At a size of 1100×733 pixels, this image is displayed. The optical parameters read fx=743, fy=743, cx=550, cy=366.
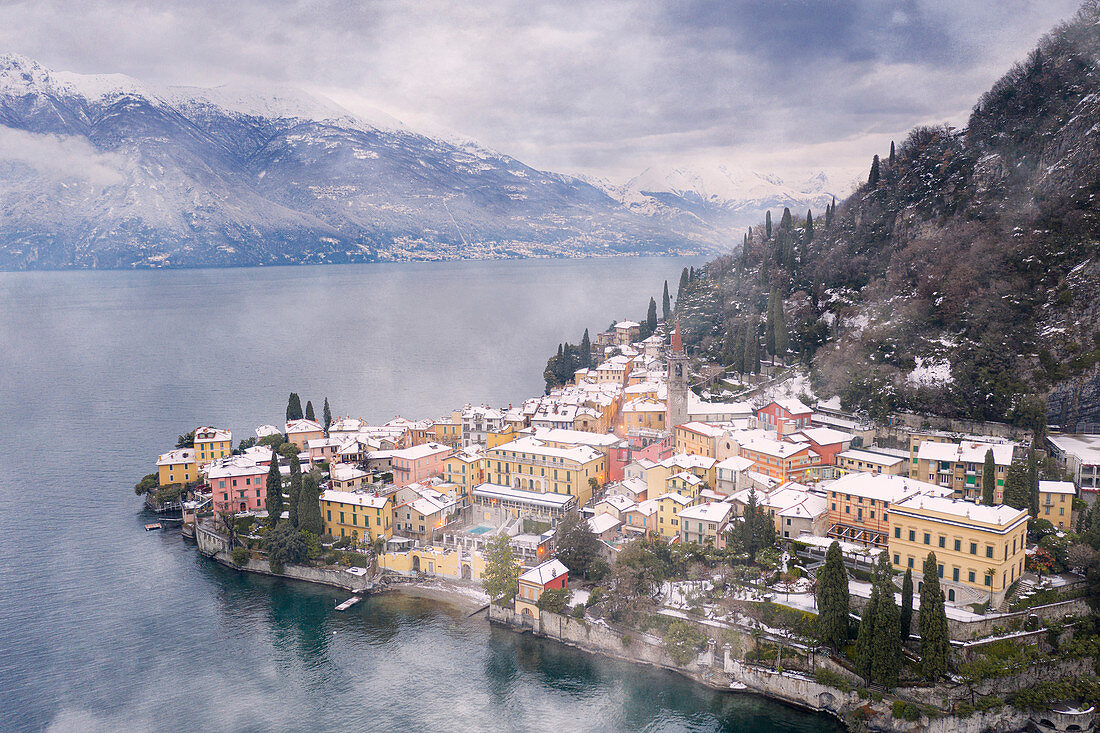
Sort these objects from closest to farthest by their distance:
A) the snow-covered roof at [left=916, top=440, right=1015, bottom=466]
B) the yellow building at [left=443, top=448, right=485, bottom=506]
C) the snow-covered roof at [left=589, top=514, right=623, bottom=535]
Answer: the snow-covered roof at [left=589, top=514, right=623, bottom=535] < the snow-covered roof at [left=916, top=440, right=1015, bottom=466] < the yellow building at [left=443, top=448, right=485, bottom=506]

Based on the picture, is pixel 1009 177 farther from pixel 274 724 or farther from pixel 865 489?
pixel 274 724

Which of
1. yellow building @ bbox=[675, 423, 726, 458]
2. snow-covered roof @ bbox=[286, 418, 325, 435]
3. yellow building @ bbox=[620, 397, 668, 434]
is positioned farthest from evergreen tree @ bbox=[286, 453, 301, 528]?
yellow building @ bbox=[675, 423, 726, 458]

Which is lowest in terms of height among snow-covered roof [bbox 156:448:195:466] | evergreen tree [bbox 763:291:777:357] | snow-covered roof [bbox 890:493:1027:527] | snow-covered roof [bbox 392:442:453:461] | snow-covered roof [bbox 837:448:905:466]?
snow-covered roof [bbox 156:448:195:466]

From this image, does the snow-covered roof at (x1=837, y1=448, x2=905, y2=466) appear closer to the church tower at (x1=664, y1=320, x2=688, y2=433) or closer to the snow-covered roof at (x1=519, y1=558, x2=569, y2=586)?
the church tower at (x1=664, y1=320, x2=688, y2=433)

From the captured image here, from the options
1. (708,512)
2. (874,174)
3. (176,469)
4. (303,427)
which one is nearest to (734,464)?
(708,512)

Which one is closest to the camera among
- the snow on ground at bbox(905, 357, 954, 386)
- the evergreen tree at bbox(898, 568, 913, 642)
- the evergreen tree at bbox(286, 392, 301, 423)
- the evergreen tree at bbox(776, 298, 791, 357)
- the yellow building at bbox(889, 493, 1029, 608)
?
the evergreen tree at bbox(898, 568, 913, 642)

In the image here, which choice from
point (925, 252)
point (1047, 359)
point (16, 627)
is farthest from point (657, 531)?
point (925, 252)

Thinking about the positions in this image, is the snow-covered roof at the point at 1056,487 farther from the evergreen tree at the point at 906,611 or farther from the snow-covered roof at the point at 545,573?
the snow-covered roof at the point at 545,573
